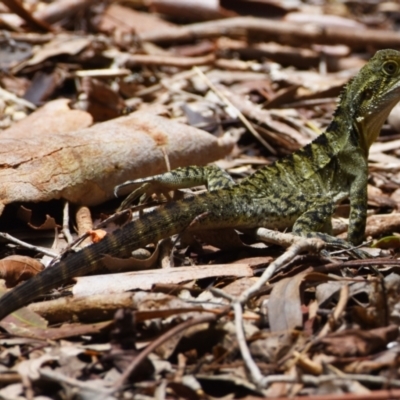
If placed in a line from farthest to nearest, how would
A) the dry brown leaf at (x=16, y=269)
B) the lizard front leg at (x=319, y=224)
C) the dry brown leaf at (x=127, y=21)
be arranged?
the dry brown leaf at (x=127, y=21) → the lizard front leg at (x=319, y=224) → the dry brown leaf at (x=16, y=269)

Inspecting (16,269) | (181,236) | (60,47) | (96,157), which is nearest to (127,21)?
(60,47)

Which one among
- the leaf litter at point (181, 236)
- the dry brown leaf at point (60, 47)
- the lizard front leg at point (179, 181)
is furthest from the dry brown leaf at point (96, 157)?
the dry brown leaf at point (60, 47)

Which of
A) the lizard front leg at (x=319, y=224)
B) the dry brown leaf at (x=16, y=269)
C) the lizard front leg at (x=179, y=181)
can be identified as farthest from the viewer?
the lizard front leg at (x=179, y=181)

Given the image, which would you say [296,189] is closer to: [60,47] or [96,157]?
[96,157]

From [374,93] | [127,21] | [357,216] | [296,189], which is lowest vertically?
[357,216]

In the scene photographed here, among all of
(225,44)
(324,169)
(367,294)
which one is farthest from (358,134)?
(225,44)

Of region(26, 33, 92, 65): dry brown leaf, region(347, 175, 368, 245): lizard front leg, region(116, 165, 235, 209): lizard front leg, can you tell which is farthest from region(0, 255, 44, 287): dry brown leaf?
region(26, 33, 92, 65): dry brown leaf

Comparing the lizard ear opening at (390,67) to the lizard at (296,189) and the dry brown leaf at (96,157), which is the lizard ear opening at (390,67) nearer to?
the lizard at (296,189)
